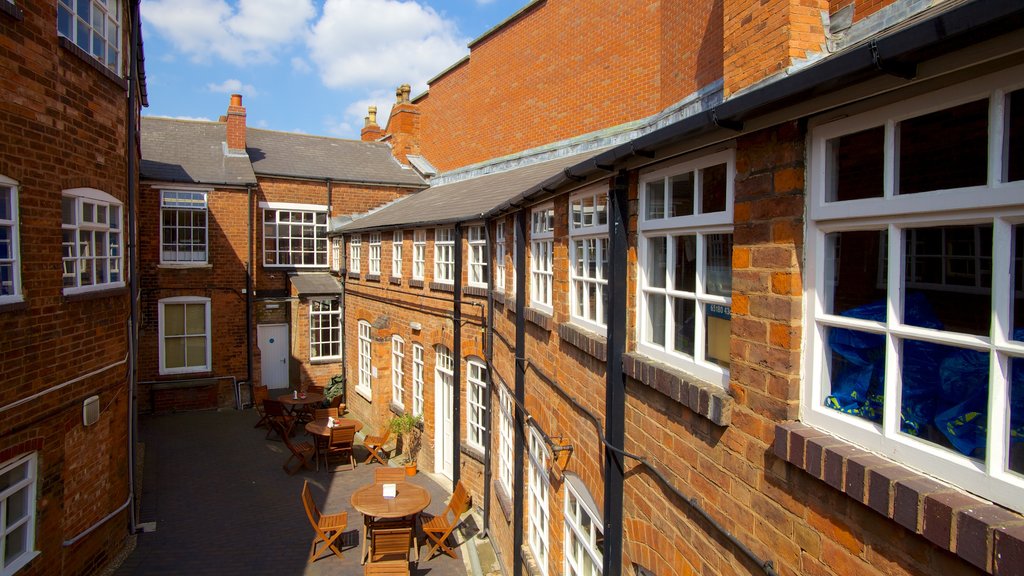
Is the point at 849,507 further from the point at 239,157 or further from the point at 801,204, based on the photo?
the point at 239,157

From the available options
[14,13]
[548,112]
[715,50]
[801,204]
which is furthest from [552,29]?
[801,204]

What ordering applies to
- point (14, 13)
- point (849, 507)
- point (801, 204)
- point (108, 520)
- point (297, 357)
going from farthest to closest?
point (297, 357), point (108, 520), point (14, 13), point (801, 204), point (849, 507)

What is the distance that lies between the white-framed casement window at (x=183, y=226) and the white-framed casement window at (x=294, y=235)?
1.86 metres

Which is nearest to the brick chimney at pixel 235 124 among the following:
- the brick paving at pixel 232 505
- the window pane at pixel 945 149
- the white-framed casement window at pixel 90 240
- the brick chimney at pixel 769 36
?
the brick paving at pixel 232 505

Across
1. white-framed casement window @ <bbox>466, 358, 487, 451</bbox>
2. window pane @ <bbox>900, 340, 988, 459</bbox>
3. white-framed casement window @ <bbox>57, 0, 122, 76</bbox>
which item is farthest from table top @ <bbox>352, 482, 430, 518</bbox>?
window pane @ <bbox>900, 340, 988, 459</bbox>

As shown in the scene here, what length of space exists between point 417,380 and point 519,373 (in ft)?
22.3

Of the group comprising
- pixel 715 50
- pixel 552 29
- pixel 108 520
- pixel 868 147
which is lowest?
pixel 108 520

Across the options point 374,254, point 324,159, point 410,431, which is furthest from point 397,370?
point 324,159

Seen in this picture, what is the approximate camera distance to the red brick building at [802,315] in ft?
5.68

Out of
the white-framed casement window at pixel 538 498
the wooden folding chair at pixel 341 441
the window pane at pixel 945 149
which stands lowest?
the wooden folding chair at pixel 341 441

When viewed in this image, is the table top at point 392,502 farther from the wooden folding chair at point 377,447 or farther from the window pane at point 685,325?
the window pane at point 685,325

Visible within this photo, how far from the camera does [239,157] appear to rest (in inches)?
788

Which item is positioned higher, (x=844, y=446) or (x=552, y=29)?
(x=552, y=29)

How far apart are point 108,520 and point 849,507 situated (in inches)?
401
